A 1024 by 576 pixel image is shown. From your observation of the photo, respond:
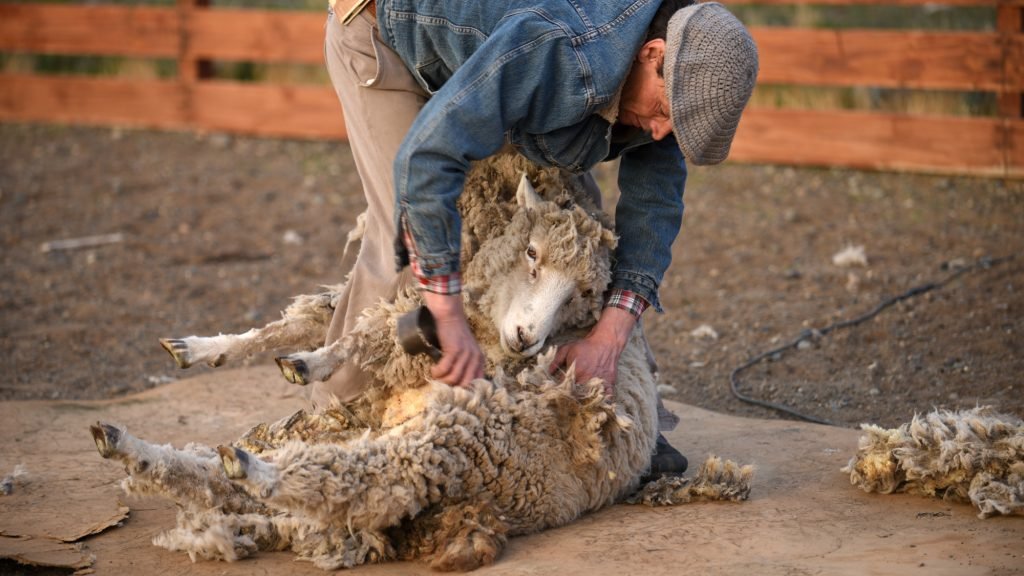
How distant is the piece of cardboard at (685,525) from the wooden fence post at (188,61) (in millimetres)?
6054

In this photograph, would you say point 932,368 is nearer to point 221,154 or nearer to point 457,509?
point 457,509

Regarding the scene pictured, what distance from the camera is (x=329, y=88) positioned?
975 cm

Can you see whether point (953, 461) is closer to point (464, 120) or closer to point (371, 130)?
point (464, 120)

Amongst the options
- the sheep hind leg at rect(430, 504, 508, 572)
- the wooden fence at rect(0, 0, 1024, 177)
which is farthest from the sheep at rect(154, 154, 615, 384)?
the wooden fence at rect(0, 0, 1024, 177)

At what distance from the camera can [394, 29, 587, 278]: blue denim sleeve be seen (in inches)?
115

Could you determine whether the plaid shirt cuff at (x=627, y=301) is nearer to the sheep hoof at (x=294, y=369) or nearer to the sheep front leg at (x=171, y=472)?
the sheep hoof at (x=294, y=369)

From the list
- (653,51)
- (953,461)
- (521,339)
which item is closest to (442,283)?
(521,339)

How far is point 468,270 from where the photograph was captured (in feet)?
12.0

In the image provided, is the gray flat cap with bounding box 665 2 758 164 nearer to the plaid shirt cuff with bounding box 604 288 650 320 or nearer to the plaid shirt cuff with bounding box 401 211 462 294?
the plaid shirt cuff with bounding box 604 288 650 320

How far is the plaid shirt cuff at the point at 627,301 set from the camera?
11.8 ft

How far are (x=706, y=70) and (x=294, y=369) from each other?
156 centimetres

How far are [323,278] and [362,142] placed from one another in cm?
336

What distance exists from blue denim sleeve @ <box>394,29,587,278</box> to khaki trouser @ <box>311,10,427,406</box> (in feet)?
1.91

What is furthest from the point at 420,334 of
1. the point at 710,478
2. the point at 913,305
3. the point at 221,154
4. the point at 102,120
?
the point at 102,120
